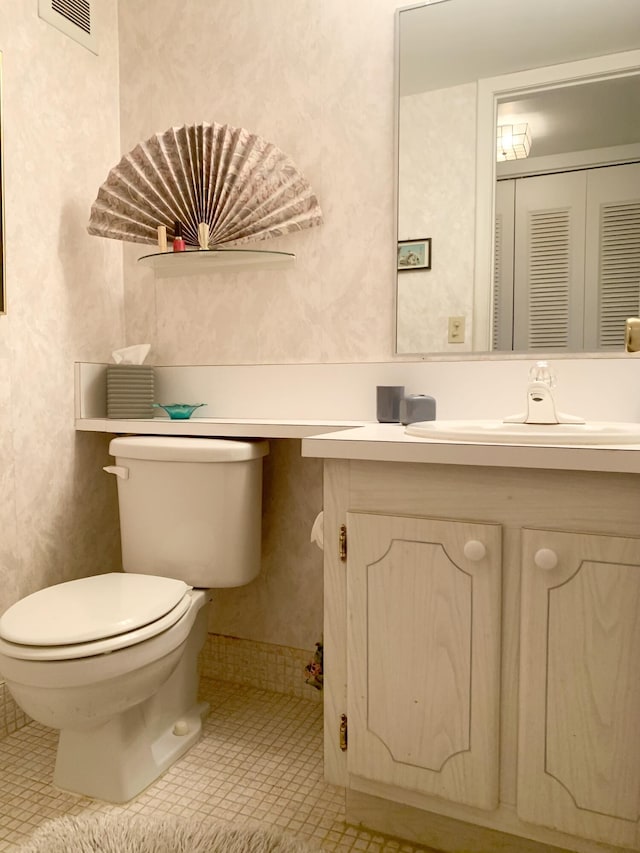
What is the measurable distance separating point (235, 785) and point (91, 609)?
1.81 ft

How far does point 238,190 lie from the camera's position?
178cm

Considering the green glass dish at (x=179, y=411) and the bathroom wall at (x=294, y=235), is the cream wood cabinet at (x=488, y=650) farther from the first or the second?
the green glass dish at (x=179, y=411)

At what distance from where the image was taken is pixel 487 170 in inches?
62.0

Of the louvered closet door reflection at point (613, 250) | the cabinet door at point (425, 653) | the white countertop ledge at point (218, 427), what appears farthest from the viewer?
the white countertop ledge at point (218, 427)

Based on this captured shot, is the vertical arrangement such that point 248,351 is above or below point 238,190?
below

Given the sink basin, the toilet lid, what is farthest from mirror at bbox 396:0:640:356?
the toilet lid

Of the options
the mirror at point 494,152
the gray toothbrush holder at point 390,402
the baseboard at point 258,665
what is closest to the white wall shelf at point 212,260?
the mirror at point 494,152

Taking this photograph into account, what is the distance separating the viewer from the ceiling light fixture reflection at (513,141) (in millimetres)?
1532

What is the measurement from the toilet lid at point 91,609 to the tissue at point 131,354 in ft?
2.20

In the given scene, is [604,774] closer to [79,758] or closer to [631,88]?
[79,758]

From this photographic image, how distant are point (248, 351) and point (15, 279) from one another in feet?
2.18

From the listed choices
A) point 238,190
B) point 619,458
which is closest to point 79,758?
point 619,458

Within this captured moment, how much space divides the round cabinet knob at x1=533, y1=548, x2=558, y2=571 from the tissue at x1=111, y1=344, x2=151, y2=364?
1333mm

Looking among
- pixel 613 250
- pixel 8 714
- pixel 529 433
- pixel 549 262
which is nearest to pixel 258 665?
pixel 8 714
